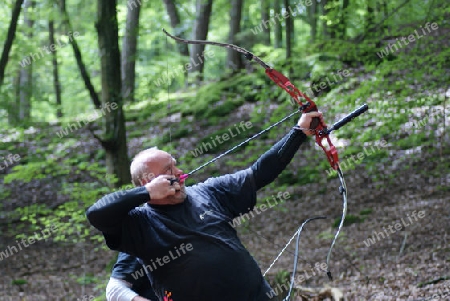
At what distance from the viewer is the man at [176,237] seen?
2125 mm

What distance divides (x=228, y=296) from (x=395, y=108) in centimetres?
550

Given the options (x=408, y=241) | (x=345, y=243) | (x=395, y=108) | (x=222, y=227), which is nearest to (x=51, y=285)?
(x=345, y=243)

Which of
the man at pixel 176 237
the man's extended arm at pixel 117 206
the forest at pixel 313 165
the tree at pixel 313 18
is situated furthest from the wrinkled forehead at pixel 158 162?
the tree at pixel 313 18

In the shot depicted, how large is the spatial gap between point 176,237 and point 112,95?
5.04 meters

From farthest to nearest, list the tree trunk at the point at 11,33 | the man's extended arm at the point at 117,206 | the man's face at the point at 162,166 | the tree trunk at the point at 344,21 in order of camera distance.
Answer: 1. the tree trunk at the point at 11,33
2. the tree trunk at the point at 344,21
3. the man's face at the point at 162,166
4. the man's extended arm at the point at 117,206

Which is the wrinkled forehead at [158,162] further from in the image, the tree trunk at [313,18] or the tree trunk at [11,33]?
the tree trunk at [313,18]

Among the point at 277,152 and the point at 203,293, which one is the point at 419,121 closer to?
the point at 277,152

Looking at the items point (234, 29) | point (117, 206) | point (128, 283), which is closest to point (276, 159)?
point (117, 206)

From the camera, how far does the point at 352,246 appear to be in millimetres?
6980

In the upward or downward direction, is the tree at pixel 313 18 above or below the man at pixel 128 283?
above

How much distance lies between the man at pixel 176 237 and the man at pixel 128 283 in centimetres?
17

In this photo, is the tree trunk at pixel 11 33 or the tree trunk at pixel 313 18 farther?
the tree trunk at pixel 313 18

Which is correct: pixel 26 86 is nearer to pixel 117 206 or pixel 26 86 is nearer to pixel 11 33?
pixel 11 33

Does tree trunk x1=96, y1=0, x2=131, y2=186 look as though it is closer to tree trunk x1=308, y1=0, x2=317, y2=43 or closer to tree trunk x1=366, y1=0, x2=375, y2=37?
tree trunk x1=366, y1=0, x2=375, y2=37
